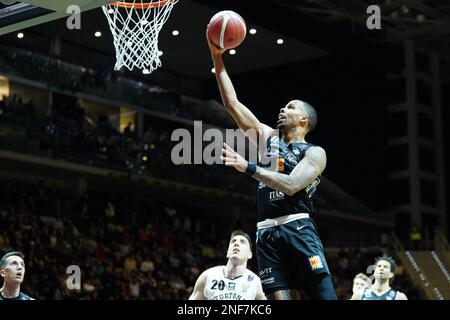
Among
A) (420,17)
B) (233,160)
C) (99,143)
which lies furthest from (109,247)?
(233,160)

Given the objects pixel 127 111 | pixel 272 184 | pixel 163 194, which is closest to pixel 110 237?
pixel 163 194

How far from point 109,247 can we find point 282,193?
1507 centimetres

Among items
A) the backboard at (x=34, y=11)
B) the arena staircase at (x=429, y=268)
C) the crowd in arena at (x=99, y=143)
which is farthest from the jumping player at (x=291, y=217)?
the arena staircase at (x=429, y=268)

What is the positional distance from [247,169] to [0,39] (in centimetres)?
2011

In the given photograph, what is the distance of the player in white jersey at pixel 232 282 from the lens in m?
Answer: 7.58

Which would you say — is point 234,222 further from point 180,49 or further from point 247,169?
point 247,169

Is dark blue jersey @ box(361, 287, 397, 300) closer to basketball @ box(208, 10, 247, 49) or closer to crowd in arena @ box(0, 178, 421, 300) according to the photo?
basketball @ box(208, 10, 247, 49)

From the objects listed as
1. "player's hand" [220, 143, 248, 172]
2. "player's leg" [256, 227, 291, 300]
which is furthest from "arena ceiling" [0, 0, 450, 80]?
"player's hand" [220, 143, 248, 172]

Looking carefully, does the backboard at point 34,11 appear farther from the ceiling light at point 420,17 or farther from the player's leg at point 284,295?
the ceiling light at point 420,17

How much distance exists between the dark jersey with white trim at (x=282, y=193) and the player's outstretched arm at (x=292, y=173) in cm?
11

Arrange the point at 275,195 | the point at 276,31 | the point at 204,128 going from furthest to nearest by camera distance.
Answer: the point at 204,128 → the point at 276,31 → the point at 275,195

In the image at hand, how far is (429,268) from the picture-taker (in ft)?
80.9

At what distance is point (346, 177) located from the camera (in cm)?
2952

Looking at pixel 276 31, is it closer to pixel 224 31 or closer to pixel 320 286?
pixel 224 31
